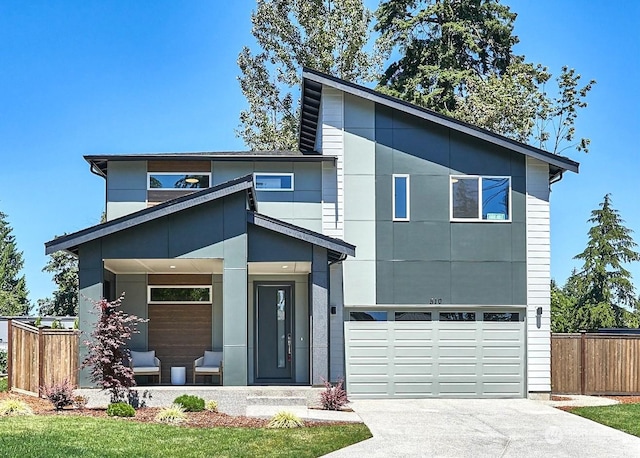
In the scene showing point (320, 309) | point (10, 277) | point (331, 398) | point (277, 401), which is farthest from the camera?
point (10, 277)

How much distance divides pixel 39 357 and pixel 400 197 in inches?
349

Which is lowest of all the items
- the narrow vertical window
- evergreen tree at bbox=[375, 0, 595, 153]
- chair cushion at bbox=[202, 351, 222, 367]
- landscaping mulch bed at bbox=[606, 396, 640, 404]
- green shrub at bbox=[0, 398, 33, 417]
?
landscaping mulch bed at bbox=[606, 396, 640, 404]

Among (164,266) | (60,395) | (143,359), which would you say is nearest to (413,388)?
(143,359)

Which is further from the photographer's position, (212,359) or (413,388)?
(413,388)

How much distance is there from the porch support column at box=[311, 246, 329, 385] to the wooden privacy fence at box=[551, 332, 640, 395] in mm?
6585

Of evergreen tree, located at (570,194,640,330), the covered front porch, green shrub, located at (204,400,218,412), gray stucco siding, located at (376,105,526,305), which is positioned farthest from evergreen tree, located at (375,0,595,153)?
green shrub, located at (204,400,218,412)

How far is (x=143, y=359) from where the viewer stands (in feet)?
61.2

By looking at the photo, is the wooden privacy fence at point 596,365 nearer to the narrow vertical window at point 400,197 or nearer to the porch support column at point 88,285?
the narrow vertical window at point 400,197

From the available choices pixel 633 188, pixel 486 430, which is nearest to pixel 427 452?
pixel 486 430

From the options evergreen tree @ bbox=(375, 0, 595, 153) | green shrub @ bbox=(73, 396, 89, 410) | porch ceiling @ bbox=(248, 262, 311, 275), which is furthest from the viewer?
evergreen tree @ bbox=(375, 0, 595, 153)

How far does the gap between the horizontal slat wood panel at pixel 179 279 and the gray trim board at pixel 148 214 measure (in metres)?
3.73

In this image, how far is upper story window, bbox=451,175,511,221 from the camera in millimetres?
19438

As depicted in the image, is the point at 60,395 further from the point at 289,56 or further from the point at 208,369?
the point at 289,56

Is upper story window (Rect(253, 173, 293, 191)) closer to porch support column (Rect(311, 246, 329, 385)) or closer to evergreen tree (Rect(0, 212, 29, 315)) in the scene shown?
porch support column (Rect(311, 246, 329, 385))
